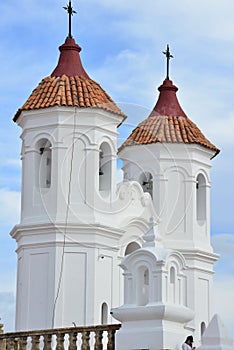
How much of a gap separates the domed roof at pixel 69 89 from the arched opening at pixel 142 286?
11.8 m

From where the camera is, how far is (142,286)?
2498cm

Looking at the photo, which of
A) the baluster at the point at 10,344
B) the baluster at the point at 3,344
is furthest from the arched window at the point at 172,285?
the baluster at the point at 3,344

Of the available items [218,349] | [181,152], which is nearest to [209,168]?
[181,152]

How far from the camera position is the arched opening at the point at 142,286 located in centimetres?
2484

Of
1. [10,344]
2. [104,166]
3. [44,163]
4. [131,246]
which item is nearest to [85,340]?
[10,344]

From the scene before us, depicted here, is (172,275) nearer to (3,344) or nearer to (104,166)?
(3,344)

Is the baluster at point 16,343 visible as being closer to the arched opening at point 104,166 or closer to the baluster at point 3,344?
the baluster at point 3,344

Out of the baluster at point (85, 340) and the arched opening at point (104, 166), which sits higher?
the arched opening at point (104, 166)

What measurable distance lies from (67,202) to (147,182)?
5891mm

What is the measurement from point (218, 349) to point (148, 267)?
3.62m

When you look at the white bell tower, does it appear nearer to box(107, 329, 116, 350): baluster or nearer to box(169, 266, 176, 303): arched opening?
box(107, 329, 116, 350): baluster

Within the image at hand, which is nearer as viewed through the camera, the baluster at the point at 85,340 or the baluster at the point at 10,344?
the baluster at the point at 85,340

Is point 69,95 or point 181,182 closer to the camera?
point 69,95

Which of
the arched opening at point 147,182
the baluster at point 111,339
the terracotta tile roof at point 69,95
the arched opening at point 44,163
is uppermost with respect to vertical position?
the terracotta tile roof at point 69,95
